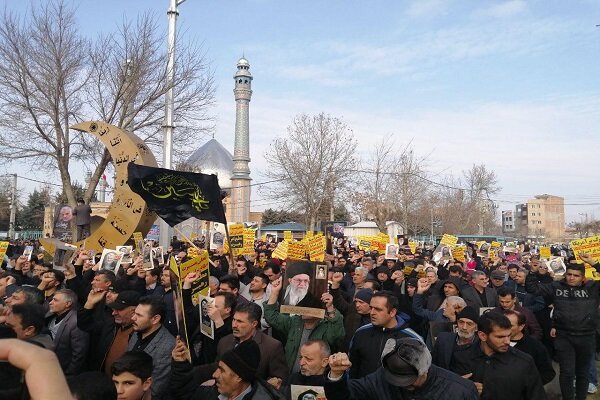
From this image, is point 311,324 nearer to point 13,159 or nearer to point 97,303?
point 97,303

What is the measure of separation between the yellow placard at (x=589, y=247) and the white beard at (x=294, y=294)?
5.29 m

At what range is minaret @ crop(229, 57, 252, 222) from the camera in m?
72.2

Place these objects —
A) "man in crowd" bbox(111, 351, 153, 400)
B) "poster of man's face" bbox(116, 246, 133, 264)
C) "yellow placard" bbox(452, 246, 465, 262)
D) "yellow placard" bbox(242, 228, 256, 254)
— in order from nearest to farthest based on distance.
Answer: "man in crowd" bbox(111, 351, 153, 400), "poster of man's face" bbox(116, 246, 133, 264), "yellow placard" bbox(242, 228, 256, 254), "yellow placard" bbox(452, 246, 465, 262)

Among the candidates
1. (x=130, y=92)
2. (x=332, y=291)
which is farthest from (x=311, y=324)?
(x=130, y=92)

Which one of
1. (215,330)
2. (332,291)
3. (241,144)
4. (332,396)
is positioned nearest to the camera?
(332,396)

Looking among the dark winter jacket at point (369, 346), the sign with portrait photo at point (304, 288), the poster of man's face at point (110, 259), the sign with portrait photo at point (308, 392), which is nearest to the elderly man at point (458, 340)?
the dark winter jacket at point (369, 346)

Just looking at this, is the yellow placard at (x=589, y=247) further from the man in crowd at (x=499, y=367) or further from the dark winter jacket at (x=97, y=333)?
the dark winter jacket at (x=97, y=333)

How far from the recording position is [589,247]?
848 cm

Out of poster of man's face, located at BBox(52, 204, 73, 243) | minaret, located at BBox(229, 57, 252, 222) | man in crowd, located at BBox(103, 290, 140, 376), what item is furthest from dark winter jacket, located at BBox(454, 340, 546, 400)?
minaret, located at BBox(229, 57, 252, 222)

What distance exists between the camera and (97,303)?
4.69m

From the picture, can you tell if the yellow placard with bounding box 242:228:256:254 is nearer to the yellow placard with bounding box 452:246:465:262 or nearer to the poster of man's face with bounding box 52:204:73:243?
the poster of man's face with bounding box 52:204:73:243

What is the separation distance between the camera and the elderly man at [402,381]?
2.88 meters

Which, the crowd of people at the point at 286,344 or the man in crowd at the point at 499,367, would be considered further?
the man in crowd at the point at 499,367

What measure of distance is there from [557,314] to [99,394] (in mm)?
6036
